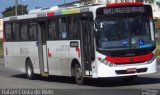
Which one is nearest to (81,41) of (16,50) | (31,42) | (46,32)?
(46,32)

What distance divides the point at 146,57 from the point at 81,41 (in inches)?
95.1

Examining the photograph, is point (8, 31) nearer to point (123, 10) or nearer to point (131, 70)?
point (123, 10)

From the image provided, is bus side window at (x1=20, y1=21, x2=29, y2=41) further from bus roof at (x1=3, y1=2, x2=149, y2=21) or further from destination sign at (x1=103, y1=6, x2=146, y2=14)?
destination sign at (x1=103, y1=6, x2=146, y2=14)

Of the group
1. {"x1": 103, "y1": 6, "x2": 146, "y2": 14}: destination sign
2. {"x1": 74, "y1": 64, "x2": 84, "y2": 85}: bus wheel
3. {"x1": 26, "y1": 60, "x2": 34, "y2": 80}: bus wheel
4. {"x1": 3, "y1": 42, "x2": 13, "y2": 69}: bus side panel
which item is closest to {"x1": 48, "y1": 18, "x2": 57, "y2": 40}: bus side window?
{"x1": 74, "y1": 64, "x2": 84, "y2": 85}: bus wheel

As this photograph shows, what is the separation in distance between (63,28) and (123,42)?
3274 millimetres

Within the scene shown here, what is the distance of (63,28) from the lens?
21547 millimetres

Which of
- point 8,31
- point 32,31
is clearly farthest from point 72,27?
point 8,31

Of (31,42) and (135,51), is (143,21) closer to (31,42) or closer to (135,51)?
(135,51)

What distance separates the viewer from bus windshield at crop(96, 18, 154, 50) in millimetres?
19094

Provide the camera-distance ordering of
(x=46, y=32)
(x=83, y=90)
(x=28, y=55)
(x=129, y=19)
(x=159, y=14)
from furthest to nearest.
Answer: (x=159, y=14), (x=28, y=55), (x=46, y=32), (x=129, y=19), (x=83, y=90)

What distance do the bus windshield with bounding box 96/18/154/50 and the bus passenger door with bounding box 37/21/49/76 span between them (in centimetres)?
473

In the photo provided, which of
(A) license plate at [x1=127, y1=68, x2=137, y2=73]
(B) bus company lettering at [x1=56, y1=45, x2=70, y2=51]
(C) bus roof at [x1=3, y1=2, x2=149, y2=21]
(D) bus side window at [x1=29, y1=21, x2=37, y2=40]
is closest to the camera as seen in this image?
(A) license plate at [x1=127, y1=68, x2=137, y2=73]

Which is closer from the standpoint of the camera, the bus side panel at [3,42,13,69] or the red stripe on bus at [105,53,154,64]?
the red stripe on bus at [105,53,154,64]

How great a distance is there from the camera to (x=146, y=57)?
19484 millimetres
